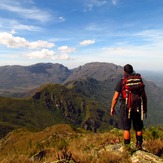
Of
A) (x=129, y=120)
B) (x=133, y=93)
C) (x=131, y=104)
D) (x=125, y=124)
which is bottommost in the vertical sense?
(x=125, y=124)

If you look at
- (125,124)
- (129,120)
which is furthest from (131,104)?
(125,124)

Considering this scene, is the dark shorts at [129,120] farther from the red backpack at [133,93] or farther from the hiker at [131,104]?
the red backpack at [133,93]

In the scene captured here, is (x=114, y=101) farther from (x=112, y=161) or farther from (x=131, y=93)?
(x=112, y=161)

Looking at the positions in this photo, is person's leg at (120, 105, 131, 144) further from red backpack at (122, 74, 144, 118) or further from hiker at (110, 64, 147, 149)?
red backpack at (122, 74, 144, 118)

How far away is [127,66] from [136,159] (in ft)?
11.8

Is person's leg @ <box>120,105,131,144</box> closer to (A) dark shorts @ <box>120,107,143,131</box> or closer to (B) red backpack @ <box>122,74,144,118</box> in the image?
(A) dark shorts @ <box>120,107,143,131</box>

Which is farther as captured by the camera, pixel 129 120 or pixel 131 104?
pixel 129 120

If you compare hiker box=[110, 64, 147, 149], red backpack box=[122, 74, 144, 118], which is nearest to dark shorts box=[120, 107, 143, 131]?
hiker box=[110, 64, 147, 149]

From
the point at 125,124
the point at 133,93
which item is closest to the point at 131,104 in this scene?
the point at 133,93

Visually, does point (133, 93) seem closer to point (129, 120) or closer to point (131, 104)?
point (131, 104)

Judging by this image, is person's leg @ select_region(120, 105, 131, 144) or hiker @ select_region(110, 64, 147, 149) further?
person's leg @ select_region(120, 105, 131, 144)

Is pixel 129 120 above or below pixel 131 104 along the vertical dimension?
below

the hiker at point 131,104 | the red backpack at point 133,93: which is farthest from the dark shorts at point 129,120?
the red backpack at point 133,93

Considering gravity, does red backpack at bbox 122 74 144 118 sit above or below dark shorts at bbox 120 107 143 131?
above
